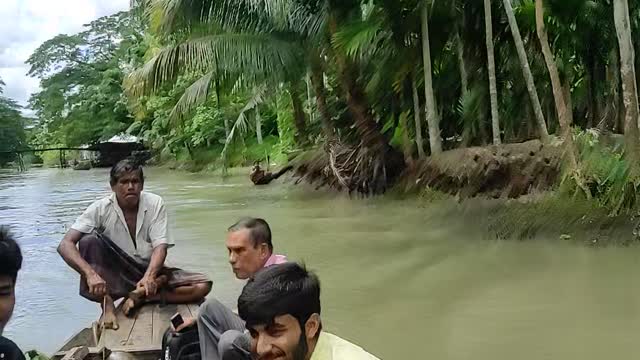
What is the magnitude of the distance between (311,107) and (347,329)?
16.5 meters

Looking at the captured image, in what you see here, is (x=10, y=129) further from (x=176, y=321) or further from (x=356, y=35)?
(x=176, y=321)

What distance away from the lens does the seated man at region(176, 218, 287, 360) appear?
11.2ft

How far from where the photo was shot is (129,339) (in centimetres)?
421

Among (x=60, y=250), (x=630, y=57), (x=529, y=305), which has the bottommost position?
(x=529, y=305)

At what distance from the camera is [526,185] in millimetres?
10977

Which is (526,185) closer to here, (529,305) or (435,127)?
(435,127)

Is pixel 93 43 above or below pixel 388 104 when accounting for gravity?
above

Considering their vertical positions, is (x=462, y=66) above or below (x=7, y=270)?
above

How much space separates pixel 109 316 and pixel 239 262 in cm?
140

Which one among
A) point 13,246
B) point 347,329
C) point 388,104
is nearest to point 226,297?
point 347,329

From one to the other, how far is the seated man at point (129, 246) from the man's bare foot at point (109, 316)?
0.02 meters

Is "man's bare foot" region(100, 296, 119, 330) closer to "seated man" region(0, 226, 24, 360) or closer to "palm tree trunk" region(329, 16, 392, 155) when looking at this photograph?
"seated man" region(0, 226, 24, 360)

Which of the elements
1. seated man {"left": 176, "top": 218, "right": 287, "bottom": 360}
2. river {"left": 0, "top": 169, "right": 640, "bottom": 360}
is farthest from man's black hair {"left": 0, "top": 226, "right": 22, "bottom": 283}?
river {"left": 0, "top": 169, "right": 640, "bottom": 360}

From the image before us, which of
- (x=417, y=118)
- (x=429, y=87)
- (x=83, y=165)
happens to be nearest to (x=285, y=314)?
(x=429, y=87)
